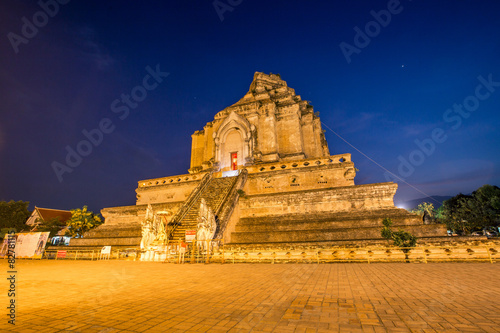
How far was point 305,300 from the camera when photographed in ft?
14.6

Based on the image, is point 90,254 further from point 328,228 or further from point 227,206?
point 328,228

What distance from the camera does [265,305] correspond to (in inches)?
166

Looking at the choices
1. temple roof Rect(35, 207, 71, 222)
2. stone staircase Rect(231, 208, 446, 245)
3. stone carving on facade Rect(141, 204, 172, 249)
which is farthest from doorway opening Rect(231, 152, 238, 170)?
temple roof Rect(35, 207, 71, 222)

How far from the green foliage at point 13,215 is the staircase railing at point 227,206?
3896cm

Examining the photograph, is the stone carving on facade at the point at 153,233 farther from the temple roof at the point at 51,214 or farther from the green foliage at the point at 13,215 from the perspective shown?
the temple roof at the point at 51,214

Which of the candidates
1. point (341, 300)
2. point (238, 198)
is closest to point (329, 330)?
point (341, 300)

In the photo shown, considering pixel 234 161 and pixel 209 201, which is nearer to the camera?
pixel 209 201

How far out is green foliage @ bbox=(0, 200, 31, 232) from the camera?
35438 millimetres

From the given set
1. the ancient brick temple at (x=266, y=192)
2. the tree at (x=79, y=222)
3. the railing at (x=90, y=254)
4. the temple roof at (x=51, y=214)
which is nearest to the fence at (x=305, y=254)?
the railing at (x=90, y=254)

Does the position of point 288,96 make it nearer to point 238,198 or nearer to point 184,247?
point 238,198

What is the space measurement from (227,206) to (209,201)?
271 centimetres

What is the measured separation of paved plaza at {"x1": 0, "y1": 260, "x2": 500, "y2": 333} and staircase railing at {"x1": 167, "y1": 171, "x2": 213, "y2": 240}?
878cm

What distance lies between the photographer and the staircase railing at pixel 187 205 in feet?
50.2

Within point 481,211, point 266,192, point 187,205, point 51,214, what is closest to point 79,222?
point 187,205
